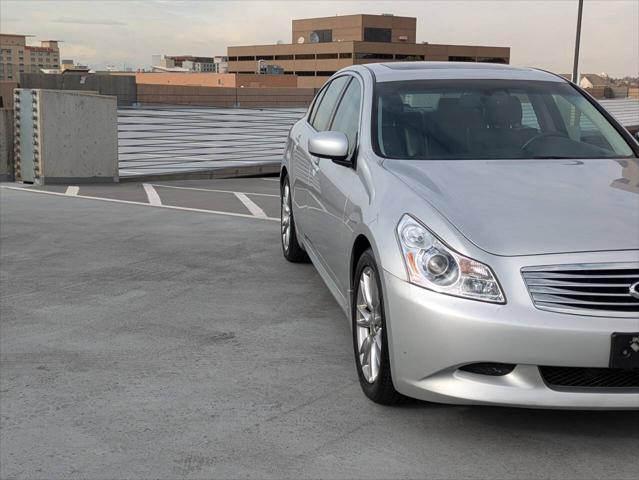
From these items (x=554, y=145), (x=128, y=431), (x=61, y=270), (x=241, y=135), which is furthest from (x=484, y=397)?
(x=241, y=135)

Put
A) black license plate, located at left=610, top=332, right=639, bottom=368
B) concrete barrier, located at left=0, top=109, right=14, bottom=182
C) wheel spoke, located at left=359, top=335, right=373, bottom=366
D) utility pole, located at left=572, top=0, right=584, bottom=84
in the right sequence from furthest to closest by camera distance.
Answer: utility pole, located at left=572, top=0, right=584, bottom=84 < concrete barrier, located at left=0, top=109, right=14, bottom=182 < wheel spoke, located at left=359, top=335, right=373, bottom=366 < black license plate, located at left=610, top=332, right=639, bottom=368

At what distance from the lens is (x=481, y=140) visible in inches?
176

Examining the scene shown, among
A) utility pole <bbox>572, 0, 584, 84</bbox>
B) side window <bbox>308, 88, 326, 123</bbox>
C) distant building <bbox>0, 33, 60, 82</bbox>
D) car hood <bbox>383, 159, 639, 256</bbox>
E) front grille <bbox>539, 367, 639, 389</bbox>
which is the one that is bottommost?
front grille <bbox>539, 367, 639, 389</bbox>

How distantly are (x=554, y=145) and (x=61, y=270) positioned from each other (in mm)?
4079

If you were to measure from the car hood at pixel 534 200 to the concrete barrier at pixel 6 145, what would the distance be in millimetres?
10322

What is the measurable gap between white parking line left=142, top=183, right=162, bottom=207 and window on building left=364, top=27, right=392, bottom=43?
412ft

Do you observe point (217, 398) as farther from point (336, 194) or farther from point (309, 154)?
point (309, 154)

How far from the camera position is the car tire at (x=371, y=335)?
3580 mm

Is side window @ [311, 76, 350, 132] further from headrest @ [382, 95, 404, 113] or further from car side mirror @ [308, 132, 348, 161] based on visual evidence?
car side mirror @ [308, 132, 348, 161]

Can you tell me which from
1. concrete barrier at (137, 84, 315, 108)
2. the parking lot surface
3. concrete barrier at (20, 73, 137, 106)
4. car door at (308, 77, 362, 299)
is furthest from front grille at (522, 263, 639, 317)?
concrete barrier at (137, 84, 315, 108)

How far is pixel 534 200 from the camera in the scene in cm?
355

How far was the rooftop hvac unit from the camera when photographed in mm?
12594

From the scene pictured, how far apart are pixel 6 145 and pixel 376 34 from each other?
128 m

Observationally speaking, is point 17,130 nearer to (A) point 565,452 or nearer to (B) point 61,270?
(B) point 61,270
